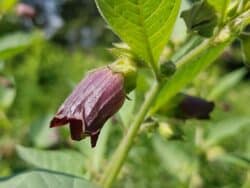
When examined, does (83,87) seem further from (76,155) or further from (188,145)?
(188,145)

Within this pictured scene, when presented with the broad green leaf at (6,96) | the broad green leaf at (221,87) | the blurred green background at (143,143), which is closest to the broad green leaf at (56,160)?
the blurred green background at (143,143)

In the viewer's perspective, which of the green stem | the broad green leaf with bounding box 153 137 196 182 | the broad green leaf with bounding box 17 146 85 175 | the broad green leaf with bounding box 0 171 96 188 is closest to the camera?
the broad green leaf with bounding box 0 171 96 188

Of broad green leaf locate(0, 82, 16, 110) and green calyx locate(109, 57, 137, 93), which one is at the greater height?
green calyx locate(109, 57, 137, 93)

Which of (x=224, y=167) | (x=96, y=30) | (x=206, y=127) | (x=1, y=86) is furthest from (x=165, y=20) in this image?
(x=96, y=30)

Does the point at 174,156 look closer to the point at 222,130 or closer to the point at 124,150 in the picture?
the point at 222,130

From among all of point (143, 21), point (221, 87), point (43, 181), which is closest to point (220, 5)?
point (143, 21)

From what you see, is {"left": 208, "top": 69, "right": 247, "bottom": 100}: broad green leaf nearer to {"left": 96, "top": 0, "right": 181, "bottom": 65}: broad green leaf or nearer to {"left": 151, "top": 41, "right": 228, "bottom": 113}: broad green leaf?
{"left": 151, "top": 41, "right": 228, "bottom": 113}: broad green leaf

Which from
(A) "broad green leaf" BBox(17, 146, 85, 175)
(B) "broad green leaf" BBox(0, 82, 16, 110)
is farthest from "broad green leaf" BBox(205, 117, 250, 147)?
(A) "broad green leaf" BBox(17, 146, 85, 175)
